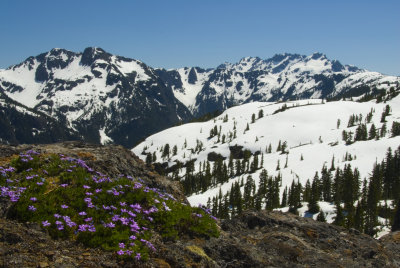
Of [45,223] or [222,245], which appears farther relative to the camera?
[222,245]

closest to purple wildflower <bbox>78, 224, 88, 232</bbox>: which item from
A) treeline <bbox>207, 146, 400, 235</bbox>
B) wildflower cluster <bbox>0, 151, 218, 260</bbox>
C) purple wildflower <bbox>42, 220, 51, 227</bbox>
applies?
wildflower cluster <bbox>0, 151, 218, 260</bbox>

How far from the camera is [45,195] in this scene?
448 inches

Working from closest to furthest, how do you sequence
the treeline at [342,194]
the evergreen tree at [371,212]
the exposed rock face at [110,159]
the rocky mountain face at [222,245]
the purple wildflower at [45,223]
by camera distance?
the rocky mountain face at [222,245], the purple wildflower at [45,223], the exposed rock face at [110,159], the evergreen tree at [371,212], the treeline at [342,194]

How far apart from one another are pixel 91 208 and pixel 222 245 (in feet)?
17.0

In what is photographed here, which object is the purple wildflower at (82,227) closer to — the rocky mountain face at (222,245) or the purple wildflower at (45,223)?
the rocky mountain face at (222,245)

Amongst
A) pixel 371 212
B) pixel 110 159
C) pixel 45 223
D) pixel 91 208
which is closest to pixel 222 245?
pixel 91 208

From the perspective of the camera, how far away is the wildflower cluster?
392 inches

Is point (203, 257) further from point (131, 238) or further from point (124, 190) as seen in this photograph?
point (124, 190)

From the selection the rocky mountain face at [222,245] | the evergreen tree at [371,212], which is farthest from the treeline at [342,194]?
the rocky mountain face at [222,245]

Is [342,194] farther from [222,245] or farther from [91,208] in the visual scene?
[91,208]

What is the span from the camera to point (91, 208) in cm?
1123

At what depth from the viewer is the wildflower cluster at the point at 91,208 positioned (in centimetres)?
996

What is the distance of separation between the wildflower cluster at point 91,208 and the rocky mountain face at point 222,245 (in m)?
0.38

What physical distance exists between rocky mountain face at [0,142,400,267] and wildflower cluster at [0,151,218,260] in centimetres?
38
